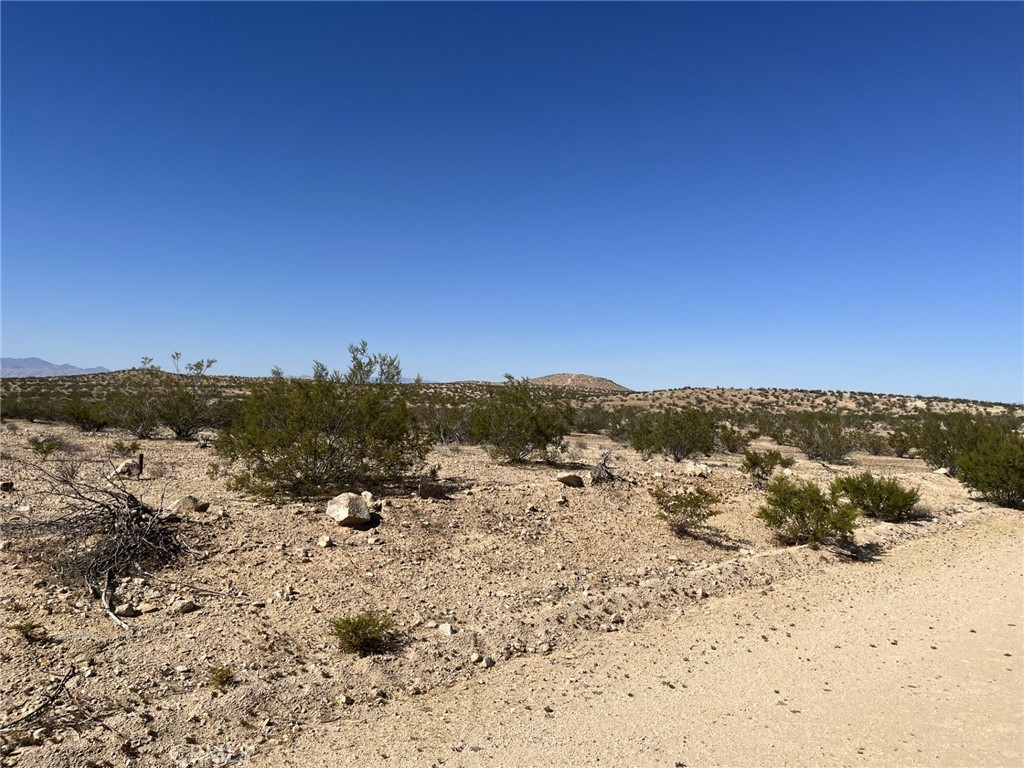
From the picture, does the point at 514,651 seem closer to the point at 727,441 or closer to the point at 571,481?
the point at 571,481

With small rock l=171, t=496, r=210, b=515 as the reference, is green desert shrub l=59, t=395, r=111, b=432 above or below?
above

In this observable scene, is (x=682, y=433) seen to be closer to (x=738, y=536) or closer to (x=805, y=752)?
(x=738, y=536)

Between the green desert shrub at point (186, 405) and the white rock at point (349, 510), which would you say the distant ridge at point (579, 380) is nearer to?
the green desert shrub at point (186, 405)

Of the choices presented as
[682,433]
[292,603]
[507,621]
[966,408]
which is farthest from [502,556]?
[966,408]

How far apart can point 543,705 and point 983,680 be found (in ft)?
15.4

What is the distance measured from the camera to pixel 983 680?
5.84 metres

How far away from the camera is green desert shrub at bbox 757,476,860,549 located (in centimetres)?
1046

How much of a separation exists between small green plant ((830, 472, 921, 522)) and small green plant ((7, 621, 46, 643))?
13586 millimetres

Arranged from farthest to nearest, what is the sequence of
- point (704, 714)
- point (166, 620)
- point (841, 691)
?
point (166, 620), point (841, 691), point (704, 714)

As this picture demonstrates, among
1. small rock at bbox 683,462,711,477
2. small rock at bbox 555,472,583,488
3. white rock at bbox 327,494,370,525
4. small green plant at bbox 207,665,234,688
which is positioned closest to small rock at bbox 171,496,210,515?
white rock at bbox 327,494,370,525

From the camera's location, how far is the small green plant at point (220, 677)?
5.03 meters

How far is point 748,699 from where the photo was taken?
5391 millimetres

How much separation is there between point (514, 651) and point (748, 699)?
7.85 ft

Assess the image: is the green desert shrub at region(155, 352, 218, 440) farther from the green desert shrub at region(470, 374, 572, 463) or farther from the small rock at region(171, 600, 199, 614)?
the small rock at region(171, 600, 199, 614)
